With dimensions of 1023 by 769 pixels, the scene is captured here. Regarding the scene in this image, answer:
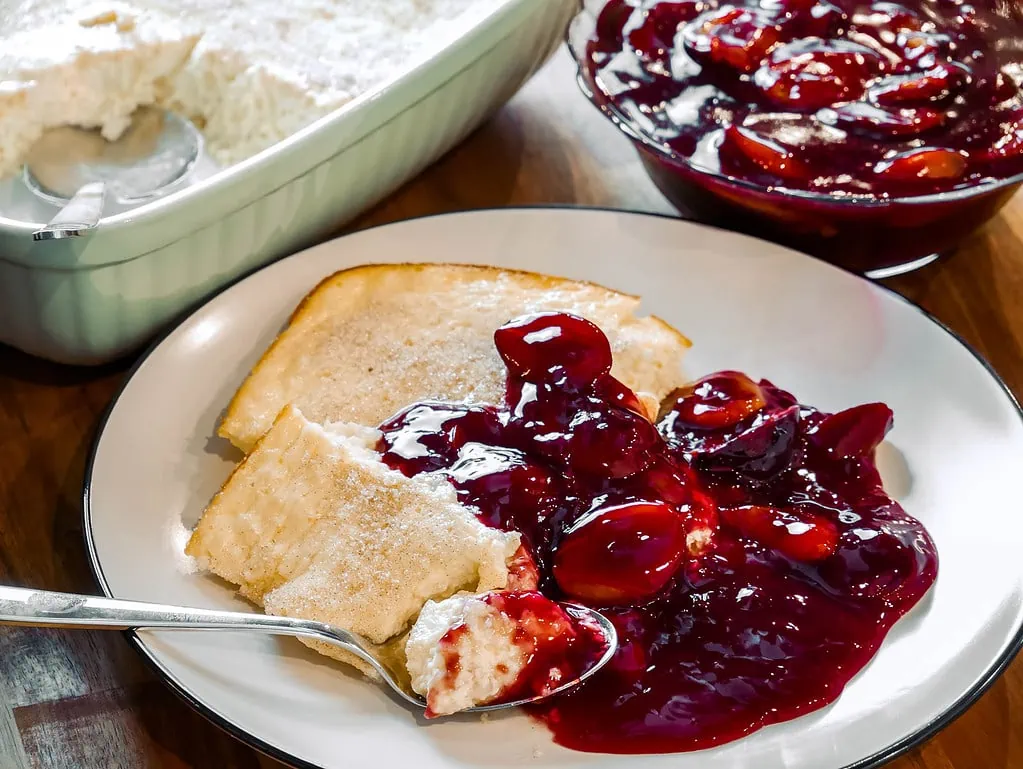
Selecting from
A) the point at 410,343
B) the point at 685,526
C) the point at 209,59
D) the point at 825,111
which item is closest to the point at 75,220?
the point at 410,343

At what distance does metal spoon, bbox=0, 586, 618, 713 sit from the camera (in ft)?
4.51

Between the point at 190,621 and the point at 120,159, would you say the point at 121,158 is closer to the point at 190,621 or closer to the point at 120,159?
the point at 120,159

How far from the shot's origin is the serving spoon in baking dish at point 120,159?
2.11 metres

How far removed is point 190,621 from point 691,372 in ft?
3.25

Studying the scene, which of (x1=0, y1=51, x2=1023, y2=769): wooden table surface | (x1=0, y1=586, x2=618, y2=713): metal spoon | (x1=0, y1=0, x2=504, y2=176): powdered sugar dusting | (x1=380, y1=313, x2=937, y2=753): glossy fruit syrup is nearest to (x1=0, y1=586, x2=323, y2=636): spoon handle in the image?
(x1=0, y1=586, x2=618, y2=713): metal spoon

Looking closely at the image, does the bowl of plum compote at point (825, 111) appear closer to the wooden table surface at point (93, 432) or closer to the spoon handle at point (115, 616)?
the wooden table surface at point (93, 432)

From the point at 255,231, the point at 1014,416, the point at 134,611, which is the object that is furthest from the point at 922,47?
the point at 134,611

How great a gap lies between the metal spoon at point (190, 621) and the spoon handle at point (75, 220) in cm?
55

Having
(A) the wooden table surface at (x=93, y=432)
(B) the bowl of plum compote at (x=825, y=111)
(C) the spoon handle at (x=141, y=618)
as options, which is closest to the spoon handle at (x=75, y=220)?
(A) the wooden table surface at (x=93, y=432)

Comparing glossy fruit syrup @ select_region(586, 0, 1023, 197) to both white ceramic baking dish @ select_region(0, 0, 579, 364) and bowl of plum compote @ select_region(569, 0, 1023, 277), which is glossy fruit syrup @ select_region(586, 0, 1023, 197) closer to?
bowl of plum compote @ select_region(569, 0, 1023, 277)

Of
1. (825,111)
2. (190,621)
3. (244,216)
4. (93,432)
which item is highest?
(825,111)

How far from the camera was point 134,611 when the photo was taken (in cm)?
142

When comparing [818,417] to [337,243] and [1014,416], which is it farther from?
[337,243]

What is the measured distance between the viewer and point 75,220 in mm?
1685
